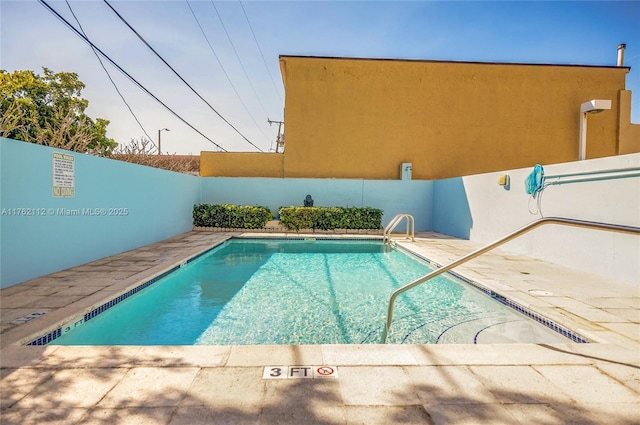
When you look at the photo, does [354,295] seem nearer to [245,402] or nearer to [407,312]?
[407,312]

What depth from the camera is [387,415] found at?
2.03 m

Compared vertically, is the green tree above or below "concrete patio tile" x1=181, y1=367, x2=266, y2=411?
above

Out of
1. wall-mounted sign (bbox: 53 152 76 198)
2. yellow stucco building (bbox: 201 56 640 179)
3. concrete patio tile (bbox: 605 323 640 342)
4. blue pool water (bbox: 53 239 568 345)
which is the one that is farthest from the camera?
yellow stucco building (bbox: 201 56 640 179)

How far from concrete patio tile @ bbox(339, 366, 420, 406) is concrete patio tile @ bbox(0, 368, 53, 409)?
82.9 inches

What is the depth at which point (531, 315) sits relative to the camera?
4.08m

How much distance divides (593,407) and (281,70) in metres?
15.9

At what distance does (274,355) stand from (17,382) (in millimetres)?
1789

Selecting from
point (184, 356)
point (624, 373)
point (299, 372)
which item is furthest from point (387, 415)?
point (624, 373)

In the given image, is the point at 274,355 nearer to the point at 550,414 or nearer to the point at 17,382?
the point at 17,382

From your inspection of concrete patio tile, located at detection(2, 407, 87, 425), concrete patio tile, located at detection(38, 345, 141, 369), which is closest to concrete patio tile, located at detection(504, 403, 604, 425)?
concrete patio tile, located at detection(2, 407, 87, 425)

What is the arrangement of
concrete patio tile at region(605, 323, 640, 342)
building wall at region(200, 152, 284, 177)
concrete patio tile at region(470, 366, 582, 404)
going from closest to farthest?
concrete patio tile at region(470, 366, 582, 404) → concrete patio tile at region(605, 323, 640, 342) → building wall at region(200, 152, 284, 177)

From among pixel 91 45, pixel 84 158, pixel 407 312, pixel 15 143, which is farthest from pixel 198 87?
pixel 407 312

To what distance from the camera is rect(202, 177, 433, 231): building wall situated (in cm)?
1380

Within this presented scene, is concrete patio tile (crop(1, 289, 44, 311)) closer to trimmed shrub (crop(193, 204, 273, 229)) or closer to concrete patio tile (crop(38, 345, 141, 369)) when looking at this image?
concrete patio tile (crop(38, 345, 141, 369))
